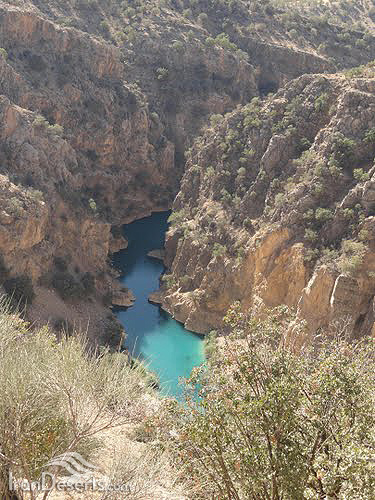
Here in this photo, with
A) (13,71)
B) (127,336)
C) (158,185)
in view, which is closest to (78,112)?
(13,71)

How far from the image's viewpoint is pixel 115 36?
51.7 meters

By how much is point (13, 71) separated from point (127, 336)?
23.6 metres

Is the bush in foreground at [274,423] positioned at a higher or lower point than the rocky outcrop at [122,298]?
higher

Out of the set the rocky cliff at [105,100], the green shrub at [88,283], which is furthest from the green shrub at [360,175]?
the green shrub at [88,283]

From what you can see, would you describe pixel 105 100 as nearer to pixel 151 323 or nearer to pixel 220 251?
pixel 220 251

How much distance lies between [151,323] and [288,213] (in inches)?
469

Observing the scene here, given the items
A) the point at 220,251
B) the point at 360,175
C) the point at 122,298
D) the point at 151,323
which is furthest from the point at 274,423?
the point at 122,298

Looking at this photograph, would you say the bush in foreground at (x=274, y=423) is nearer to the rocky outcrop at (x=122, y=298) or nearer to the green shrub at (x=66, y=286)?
the green shrub at (x=66, y=286)

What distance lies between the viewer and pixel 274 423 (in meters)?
8.28

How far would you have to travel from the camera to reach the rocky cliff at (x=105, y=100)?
112 feet

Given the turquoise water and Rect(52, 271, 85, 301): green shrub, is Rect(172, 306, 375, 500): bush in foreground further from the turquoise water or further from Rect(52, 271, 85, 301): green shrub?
Rect(52, 271, 85, 301): green shrub

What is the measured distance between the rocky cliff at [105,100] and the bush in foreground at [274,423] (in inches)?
912

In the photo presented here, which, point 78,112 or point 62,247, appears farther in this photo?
point 78,112

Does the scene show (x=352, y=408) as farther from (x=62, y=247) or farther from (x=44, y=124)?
(x=44, y=124)
